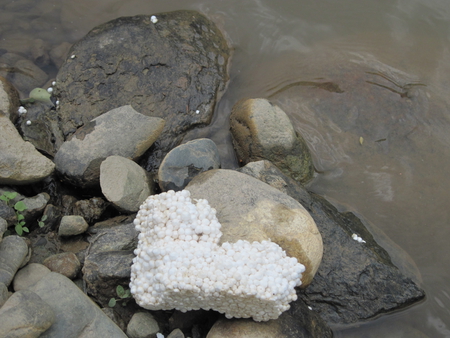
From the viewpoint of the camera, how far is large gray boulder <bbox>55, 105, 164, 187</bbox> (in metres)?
4.08

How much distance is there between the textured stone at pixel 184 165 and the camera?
3932mm

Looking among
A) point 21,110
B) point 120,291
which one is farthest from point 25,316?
point 21,110

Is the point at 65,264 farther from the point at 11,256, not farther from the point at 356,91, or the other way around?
the point at 356,91

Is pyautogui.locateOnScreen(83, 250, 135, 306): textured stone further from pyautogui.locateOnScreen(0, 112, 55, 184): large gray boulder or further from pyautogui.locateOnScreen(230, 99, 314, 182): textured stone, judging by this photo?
pyautogui.locateOnScreen(230, 99, 314, 182): textured stone

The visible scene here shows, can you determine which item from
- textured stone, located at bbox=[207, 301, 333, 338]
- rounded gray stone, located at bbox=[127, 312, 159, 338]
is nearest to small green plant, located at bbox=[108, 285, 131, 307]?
rounded gray stone, located at bbox=[127, 312, 159, 338]

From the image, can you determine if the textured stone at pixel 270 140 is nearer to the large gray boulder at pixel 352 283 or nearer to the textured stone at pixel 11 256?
the large gray boulder at pixel 352 283

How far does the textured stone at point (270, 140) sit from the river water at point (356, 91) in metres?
0.24

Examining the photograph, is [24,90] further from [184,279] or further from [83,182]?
[184,279]

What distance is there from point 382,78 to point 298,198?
7.10ft

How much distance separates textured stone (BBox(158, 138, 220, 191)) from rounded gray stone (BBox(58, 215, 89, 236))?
0.83 m

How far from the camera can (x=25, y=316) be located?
268 centimetres

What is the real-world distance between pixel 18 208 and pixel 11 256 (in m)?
0.53

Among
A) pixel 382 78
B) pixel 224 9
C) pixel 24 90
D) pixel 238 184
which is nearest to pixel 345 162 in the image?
pixel 382 78

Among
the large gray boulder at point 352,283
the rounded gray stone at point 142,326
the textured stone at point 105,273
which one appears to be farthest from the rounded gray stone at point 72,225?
the large gray boulder at point 352,283
